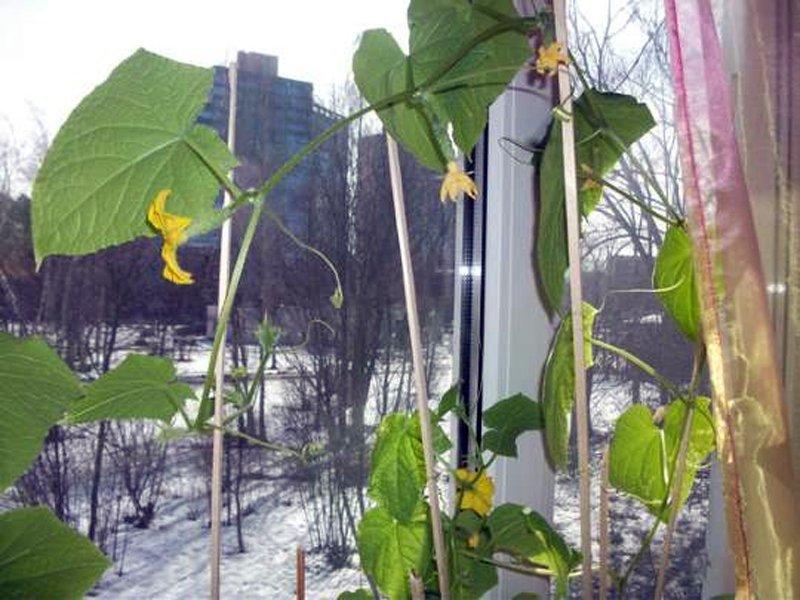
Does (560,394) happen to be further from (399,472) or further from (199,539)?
(199,539)

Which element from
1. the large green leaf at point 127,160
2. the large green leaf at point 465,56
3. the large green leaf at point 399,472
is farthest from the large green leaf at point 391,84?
the large green leaf at point 399,472

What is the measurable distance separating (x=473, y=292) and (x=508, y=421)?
0.91ft

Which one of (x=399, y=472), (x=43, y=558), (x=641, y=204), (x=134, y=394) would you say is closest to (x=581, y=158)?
(x=641, y=204)

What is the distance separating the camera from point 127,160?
498 millimetres

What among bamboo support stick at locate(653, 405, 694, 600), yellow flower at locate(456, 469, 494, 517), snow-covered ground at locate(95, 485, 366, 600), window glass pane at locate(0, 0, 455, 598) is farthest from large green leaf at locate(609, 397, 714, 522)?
snow-covered ground at locate(95, 485, 366, 600)

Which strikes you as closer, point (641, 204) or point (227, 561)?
point (641, 204)

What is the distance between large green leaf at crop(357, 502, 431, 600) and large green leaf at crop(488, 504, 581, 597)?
0.27 feet

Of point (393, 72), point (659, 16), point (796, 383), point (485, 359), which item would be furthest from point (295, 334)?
point (659, 16)

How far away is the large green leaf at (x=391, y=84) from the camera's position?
21.8 inches

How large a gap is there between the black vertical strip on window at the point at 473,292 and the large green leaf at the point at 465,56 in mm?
361

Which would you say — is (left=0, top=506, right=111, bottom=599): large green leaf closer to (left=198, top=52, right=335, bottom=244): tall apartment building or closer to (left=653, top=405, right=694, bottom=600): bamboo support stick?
(left=198, top=52, right=335, bottom=244): tall apartment building

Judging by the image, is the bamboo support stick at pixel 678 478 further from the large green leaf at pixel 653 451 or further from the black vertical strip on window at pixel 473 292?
the black vertical strip on window at pixel 473 292

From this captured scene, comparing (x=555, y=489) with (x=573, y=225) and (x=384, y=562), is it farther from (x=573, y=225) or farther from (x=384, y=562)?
(x=573, y=225)

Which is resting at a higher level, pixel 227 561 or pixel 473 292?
pixel 473 292
